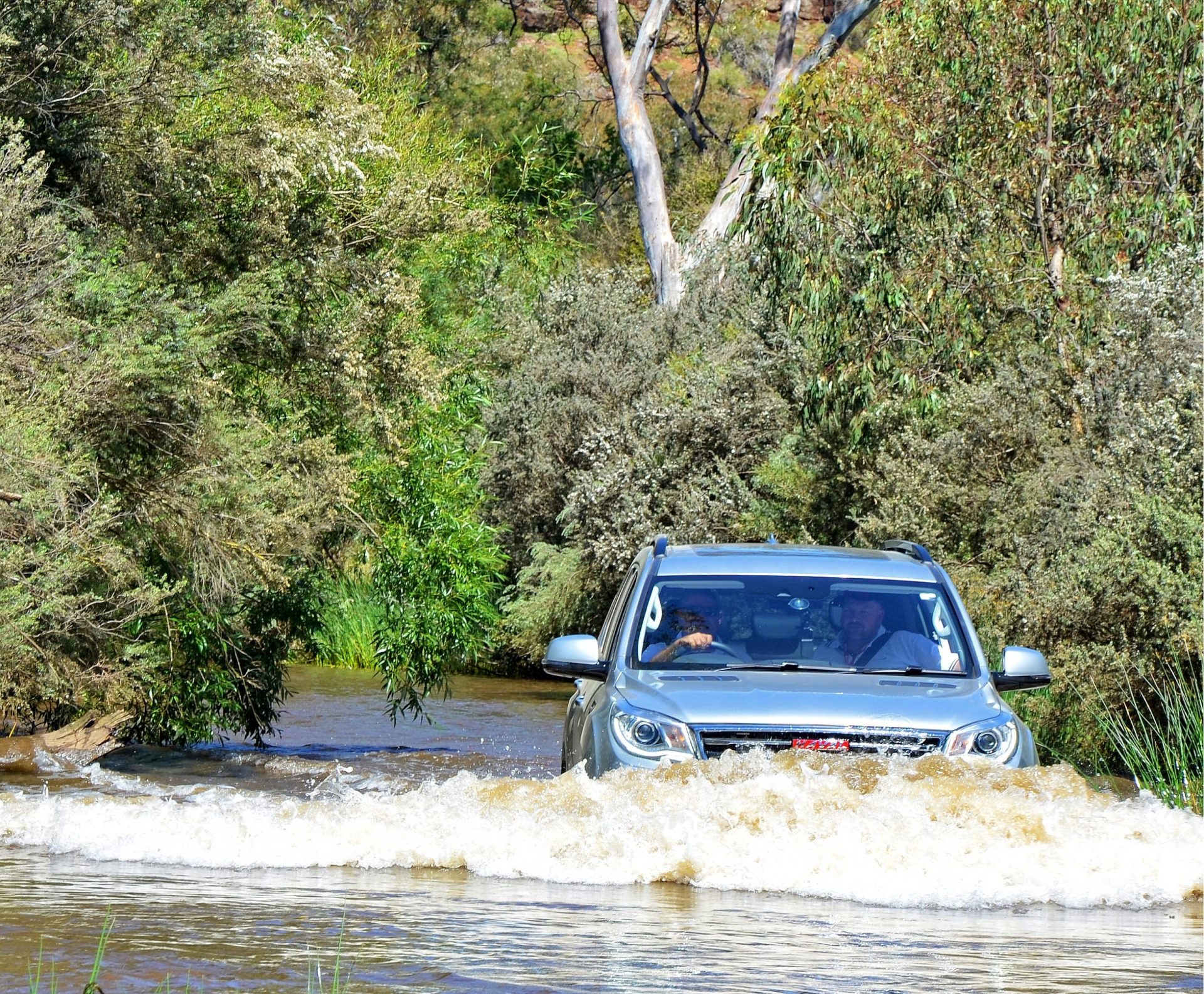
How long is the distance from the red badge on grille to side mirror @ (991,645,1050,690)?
3.83 ft

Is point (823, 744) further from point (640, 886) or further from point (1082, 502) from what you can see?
point (1082, 502)

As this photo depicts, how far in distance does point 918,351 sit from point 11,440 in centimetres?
1083

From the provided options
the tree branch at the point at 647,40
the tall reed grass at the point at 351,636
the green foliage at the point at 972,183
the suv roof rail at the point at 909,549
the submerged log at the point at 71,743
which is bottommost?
the tall reed grass at the point at 351,636

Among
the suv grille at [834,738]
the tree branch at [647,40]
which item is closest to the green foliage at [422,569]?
the suv grille at [834,738]

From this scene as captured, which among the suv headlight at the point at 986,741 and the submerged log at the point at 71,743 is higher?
the suv headlight at the point at 986,741

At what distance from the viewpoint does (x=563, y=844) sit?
7.21 meters

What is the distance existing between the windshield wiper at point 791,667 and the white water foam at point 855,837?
0.84 meters

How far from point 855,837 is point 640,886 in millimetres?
874

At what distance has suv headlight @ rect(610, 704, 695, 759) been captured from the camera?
705 centimetres

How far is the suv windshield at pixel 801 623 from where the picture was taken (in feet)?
26.9

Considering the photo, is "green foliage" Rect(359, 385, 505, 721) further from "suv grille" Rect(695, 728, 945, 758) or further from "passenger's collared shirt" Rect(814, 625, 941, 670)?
"suv grille" Rect(695, 728, 945, 758)

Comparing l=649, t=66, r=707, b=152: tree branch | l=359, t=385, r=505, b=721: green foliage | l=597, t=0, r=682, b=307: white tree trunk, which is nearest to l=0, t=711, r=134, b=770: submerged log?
l=359, t=385, r=505, b=721: green foliage

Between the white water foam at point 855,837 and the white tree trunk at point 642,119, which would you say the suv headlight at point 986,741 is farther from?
the white tree trunk at point 642,119

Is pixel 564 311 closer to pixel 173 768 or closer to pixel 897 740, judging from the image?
pixel 173 768
